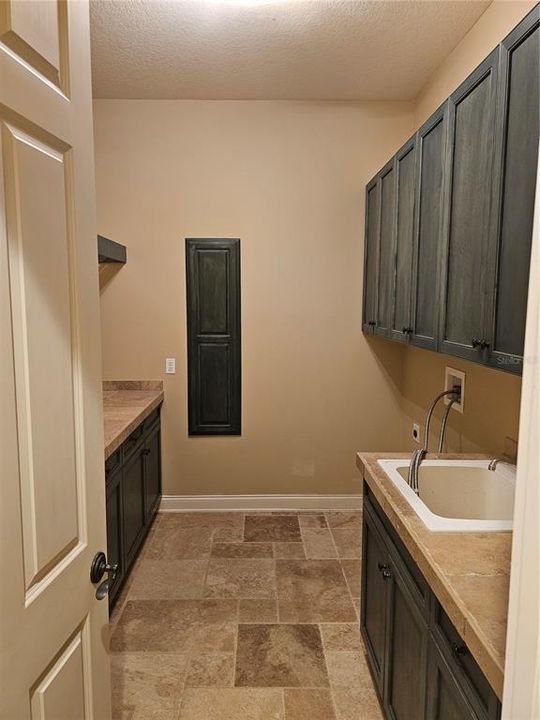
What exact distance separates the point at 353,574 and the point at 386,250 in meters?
2.04

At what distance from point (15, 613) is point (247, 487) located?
3090 mm

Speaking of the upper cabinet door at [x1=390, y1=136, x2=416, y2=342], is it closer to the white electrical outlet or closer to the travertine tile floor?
the white electrical outlet

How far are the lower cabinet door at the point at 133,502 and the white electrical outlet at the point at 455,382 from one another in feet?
6.29

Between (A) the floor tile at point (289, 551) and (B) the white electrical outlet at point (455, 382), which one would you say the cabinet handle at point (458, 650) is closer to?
(B) the white electrical outlet at point (455, 382)

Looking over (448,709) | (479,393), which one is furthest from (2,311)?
A: (479,393)

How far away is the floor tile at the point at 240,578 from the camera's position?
272 cm

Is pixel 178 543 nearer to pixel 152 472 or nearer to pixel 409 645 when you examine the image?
pixel 152 472

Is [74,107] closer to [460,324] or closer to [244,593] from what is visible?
[460,324]

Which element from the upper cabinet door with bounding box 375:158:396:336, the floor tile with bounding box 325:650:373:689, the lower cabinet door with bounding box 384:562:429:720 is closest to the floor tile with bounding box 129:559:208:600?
the floor tile with bounding box 325:650:373:689

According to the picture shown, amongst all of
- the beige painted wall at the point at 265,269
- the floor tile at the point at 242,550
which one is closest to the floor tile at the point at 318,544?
the floor tile at the point at 242,550

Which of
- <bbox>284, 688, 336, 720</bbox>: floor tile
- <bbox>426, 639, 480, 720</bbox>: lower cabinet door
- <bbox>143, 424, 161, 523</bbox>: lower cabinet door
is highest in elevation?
<bbox>426, 639, 480, 720</bbox>: lower cabinet door

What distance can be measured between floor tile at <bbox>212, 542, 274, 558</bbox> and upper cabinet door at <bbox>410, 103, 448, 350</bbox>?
5.79ft

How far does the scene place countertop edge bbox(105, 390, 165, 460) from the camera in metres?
2.30

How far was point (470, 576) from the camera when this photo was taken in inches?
45.1
